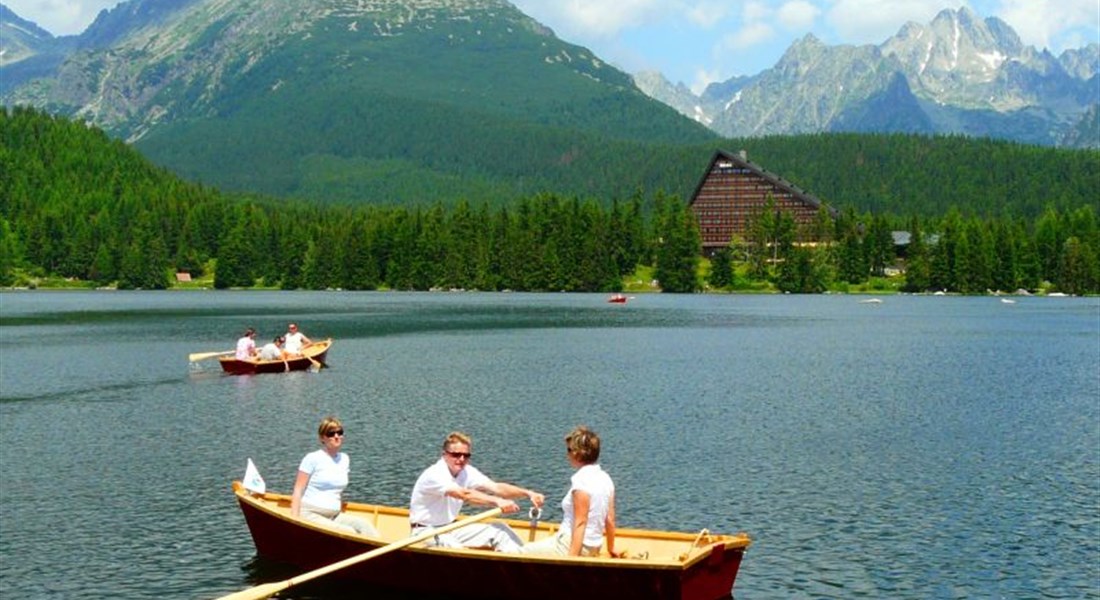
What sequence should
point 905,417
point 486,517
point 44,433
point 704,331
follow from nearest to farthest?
point 486,517, point 44,433, point 905,417, point 704,331

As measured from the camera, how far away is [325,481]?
28938 mm

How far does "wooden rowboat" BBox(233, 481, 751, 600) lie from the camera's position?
2436 centimetres

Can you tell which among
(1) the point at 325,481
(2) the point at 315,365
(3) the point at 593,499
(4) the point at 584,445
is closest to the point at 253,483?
(1) the point at 325,481

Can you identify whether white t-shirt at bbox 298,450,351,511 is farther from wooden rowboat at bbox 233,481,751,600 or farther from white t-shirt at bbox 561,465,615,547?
white t-shirt at bbox 561,465,615,547

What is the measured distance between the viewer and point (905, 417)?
5756 cm

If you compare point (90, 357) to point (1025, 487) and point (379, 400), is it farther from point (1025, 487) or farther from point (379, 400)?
point (1025, 487)

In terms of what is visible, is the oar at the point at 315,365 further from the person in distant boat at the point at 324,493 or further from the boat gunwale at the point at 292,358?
the person in distant boat at the point at 324,493

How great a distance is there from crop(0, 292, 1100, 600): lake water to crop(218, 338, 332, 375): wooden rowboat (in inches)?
53.9

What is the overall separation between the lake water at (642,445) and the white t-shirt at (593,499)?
5.05 meters

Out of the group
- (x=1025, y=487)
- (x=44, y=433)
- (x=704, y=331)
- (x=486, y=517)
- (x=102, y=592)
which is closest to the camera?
(x=486, y=517)

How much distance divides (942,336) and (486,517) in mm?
96486

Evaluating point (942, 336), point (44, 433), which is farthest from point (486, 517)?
point (942, 336)

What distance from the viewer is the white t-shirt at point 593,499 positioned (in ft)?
78.3

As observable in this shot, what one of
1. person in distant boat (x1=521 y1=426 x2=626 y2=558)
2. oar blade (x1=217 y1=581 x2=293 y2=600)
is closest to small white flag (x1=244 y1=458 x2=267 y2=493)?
oar blade (x1=217 y1=581 x2=293 y2=600)
